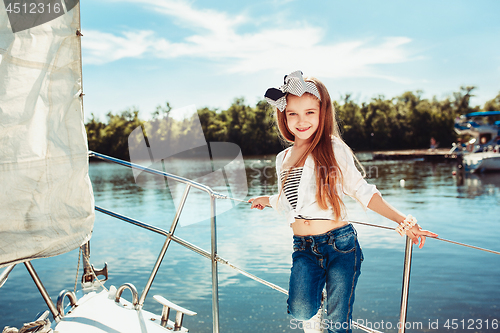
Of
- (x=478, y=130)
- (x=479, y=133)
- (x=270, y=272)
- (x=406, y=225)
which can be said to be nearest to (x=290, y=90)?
(x=406, y=225)

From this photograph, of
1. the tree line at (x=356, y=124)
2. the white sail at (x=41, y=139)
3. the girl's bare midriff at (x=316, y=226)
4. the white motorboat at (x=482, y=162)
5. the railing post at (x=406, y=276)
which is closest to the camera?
the white sail at (x=41, y=139)

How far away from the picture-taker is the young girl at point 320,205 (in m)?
1.52

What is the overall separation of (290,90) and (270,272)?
849 cm

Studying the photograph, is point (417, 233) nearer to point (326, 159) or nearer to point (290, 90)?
point (326, 159)

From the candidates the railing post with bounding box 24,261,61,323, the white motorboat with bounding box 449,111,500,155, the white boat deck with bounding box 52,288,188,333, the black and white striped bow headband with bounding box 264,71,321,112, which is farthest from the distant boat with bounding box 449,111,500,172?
the railing post with bounding box 24,261,61,323

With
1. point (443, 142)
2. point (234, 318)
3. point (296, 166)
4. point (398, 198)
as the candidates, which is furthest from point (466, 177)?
point (443, 142)

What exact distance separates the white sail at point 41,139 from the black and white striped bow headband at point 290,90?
802mm

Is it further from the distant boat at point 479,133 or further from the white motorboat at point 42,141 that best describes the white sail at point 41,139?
the distant boat at point 479,133

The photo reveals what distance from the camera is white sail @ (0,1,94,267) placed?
1.32 m

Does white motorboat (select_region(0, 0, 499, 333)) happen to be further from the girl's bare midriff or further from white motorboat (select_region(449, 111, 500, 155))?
white motorboat (select_region(449, 111, 500, 155))

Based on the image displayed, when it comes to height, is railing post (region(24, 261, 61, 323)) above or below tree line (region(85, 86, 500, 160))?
below

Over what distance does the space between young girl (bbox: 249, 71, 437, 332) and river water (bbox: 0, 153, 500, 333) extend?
1614 millimetres

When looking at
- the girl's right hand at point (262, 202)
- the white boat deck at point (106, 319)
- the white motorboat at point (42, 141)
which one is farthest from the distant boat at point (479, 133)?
the white motorboat at point (42, 141)

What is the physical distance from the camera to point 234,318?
736 centimetres
